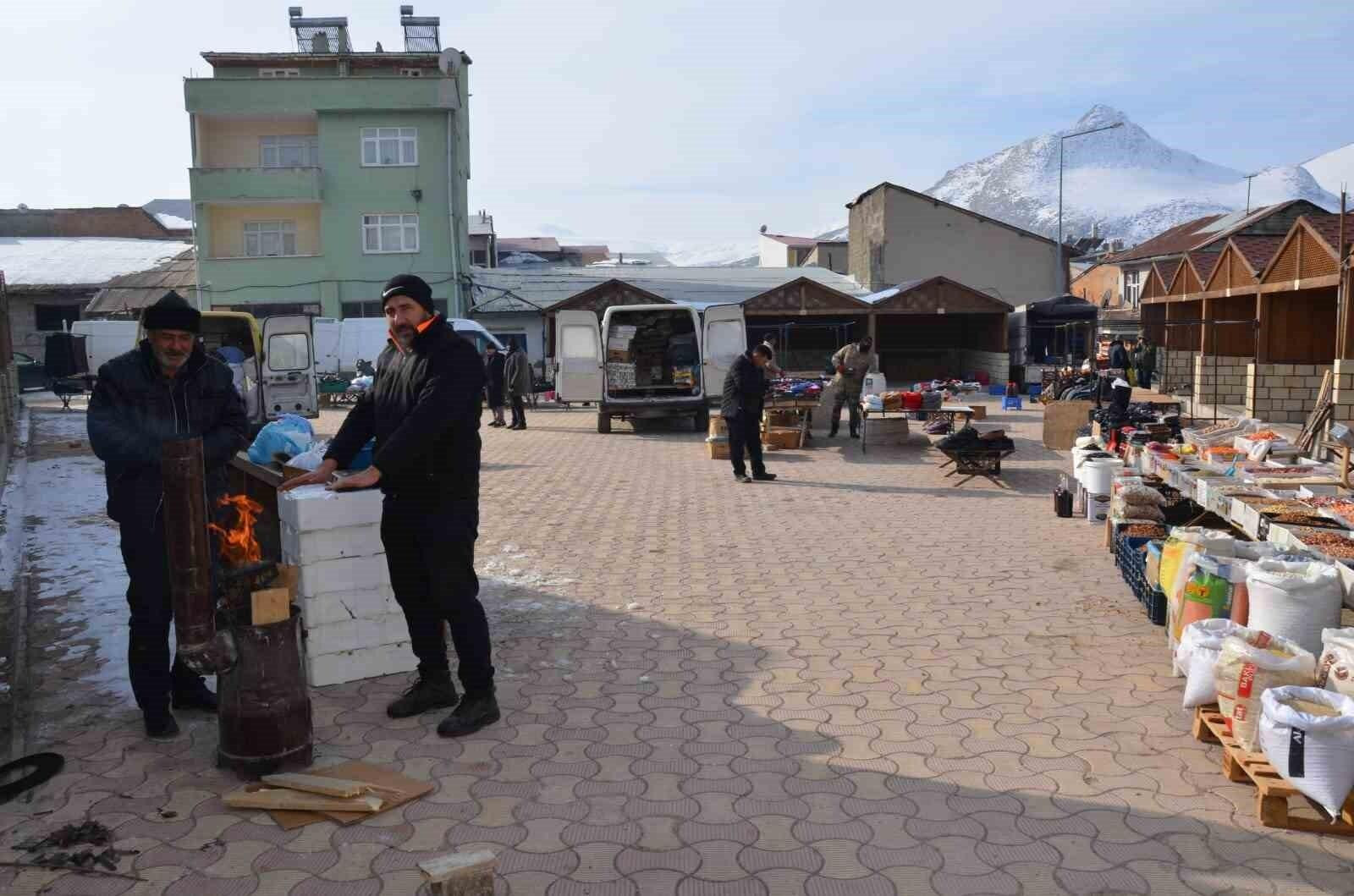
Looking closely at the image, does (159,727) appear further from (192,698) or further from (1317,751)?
(1317,751)

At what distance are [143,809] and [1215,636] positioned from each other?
4.30 meters

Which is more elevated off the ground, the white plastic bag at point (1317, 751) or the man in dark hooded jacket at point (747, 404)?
the man in dark hooded jacket at point (747, 404)

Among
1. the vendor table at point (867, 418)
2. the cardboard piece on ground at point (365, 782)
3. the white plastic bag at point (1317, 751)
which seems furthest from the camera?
the vendor table at point (867, 418)

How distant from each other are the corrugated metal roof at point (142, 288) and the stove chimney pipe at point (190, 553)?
32.6m

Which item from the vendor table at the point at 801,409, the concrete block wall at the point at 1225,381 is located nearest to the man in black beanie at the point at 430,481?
the vendor table at the point at 801,409

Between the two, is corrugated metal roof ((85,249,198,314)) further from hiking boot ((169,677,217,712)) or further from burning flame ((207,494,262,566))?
burning flame ((207,494,262,566))

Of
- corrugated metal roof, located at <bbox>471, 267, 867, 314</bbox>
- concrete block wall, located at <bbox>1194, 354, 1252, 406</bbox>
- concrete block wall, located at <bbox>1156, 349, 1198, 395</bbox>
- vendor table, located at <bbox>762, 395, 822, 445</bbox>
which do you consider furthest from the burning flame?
corrugated metal roof, located at <bbox>471, 267, 867, 314</bbox>

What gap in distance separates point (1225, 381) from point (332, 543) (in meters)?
18.5

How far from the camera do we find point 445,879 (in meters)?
3.12

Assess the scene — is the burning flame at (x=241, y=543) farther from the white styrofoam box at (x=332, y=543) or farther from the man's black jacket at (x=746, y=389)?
the man's black jacket at (x=746, y=389)

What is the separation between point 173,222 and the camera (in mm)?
54438

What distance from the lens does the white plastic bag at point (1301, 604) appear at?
456 cm

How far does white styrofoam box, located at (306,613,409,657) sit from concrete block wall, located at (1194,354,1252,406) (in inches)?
692

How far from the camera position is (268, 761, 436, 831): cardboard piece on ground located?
378 cm
